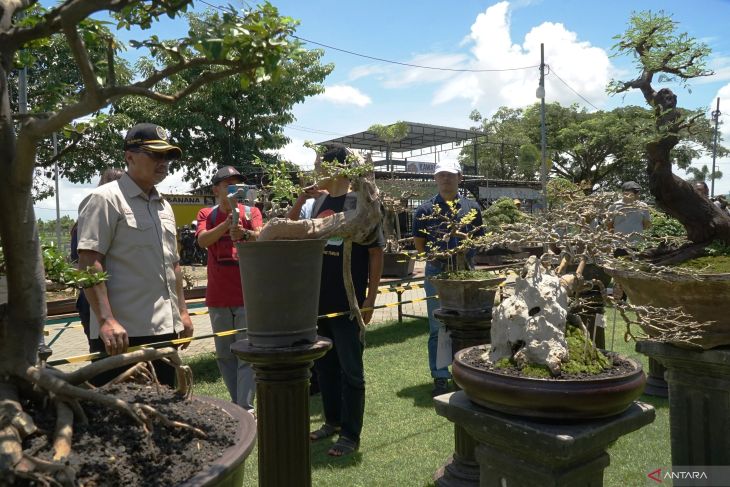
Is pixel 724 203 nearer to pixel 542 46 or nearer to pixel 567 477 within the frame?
pixel 567 477

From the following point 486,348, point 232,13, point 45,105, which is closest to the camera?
point 232,13

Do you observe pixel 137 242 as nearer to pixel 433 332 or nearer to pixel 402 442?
pixel 402 442

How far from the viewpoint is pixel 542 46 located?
19.1 meters

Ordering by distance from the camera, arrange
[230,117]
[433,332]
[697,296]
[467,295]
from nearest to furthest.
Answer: [697,296] → [467,295] → [433,332] → [230,117]

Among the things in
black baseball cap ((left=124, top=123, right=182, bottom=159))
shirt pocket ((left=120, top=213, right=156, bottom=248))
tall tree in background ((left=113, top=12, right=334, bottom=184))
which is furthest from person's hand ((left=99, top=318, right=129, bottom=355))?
tall tree in background ((left=113, top=12, right=334, bottom=184))

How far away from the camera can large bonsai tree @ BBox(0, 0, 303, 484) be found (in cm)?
119

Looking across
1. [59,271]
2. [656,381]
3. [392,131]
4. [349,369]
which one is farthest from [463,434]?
[392,131]

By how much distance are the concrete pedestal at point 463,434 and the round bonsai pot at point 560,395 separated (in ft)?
3.33

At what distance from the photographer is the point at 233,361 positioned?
12.7 feet

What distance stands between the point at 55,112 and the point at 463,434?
7.74ft

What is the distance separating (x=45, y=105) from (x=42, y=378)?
926 millimetres

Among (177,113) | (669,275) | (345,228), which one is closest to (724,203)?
(669,275)

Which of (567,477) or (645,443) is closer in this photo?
(567,477)

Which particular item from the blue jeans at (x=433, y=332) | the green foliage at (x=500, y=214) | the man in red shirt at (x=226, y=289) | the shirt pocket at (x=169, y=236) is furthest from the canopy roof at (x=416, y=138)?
the shirt pocket at (x=169, y=236)
